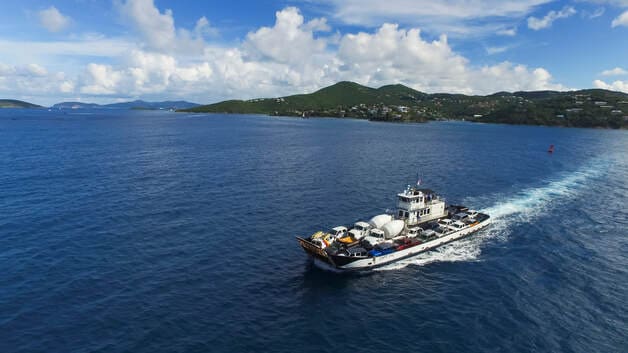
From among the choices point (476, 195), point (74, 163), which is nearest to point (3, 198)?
point (74, 163)

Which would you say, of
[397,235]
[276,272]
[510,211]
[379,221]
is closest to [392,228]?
[397,235]

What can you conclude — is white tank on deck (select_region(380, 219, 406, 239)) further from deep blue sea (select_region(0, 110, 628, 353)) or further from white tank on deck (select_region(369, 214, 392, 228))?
deep blue sea (select_region(0, 110, 628, 353))

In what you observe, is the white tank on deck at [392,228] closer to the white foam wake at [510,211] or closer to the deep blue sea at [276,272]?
the white foam wake at [510,211]

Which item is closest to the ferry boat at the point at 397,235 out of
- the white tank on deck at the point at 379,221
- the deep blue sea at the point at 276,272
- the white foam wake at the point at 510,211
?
the white tank on deck at the point at 379,221

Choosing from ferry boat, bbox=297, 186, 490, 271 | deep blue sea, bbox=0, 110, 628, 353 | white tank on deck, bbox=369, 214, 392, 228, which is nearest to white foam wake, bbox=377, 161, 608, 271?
deep blue sea, bbox=0, 110, 628, 353

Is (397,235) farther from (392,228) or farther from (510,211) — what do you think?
(510,211)

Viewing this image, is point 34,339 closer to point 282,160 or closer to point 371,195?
point 371,195

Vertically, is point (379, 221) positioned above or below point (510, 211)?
above
